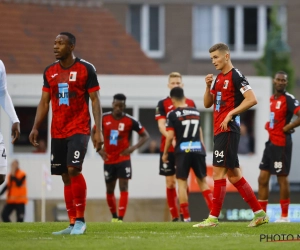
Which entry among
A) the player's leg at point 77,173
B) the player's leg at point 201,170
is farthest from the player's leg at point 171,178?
the player's leg at point 77,173

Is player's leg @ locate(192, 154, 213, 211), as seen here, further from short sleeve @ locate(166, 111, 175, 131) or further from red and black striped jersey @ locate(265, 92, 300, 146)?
red and black striped jersey @ locate(265, 92, 300, 146)

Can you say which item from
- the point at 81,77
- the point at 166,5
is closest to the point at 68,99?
the point at 81,77

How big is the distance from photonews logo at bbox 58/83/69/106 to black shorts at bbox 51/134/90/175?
450 millimetres

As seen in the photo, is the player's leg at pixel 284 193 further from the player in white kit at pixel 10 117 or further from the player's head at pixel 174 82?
the player in white kit at pixel 10 117

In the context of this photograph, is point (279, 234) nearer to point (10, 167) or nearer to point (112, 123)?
point (112, 123)

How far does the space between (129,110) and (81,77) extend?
615 inches

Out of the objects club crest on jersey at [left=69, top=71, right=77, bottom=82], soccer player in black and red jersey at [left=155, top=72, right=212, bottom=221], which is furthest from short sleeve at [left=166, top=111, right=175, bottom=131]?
club crest on jersey at [left=69, top=71, right=77, bottom=82]

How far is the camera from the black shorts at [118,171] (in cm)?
1919

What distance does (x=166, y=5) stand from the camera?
4675 centimetres

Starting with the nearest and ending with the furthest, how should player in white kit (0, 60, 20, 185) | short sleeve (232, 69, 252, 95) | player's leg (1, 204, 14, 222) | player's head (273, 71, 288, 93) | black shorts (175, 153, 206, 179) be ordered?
1. player in white kit (0, 60, 20, 185)
2. short sleeve (232, 69, 252, 95)
3. player's head (273, 71, 288, 93)
4. black shorts (175, 153, 206, 179)
5. player's leg (1, 204, 14, 222)

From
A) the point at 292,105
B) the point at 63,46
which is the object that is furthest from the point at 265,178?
the point at 63,46

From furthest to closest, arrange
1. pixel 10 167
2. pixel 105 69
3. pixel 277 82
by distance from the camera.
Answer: pixel 105 69 < pixel 10 167 < pixel 277 82

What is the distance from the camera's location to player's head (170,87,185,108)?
57.8ft

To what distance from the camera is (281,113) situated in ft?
57.8
